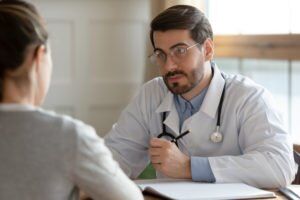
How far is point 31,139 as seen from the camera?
121 cm

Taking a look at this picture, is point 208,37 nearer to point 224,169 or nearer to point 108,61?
point 224,169

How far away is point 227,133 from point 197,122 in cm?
11

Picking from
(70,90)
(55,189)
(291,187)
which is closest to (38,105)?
(55,189)

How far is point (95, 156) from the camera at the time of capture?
123 cm

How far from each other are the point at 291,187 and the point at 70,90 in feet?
7.44

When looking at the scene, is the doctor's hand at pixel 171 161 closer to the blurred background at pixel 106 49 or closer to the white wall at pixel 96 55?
the blurred background at pixel 106 49

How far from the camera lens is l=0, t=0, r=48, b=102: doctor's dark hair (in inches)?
47.7

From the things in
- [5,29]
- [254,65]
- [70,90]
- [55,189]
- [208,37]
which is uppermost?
[5,29]

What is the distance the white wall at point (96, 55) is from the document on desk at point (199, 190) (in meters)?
2.11

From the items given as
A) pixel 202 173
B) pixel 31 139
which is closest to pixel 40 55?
pixel 31 139

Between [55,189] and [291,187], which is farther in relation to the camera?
[291,187]

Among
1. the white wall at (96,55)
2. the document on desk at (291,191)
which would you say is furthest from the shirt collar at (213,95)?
the white wall at (96,55)

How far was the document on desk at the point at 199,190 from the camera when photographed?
158 centimetres

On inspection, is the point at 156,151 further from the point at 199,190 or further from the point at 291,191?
the point at 291,191
